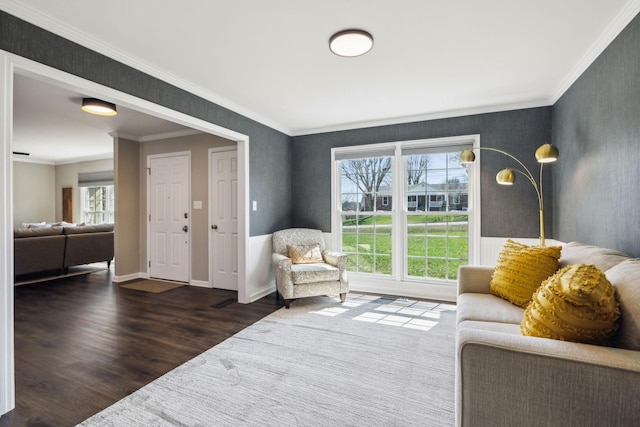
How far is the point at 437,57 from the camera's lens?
2.56 m

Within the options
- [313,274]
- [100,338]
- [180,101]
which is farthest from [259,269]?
[180,101]

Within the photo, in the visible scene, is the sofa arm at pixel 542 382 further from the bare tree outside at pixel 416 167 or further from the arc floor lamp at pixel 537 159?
the bare tree outside at pixel 416 167

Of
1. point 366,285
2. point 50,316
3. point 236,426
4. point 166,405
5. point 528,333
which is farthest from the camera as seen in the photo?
point 366,285

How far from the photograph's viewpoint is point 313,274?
12.2 ft

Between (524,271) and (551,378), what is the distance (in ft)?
4.05

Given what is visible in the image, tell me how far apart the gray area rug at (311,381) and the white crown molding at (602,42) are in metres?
2.62

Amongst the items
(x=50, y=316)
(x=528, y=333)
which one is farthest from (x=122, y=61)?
(x=528, y=333)

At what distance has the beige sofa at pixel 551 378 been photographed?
1043 mm

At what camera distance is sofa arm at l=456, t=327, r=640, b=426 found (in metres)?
1.04

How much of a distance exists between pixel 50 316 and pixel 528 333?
178 inches

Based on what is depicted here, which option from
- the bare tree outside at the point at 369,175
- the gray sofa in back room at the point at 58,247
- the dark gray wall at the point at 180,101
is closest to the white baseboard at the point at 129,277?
the gray sofa in back room at the point at 58,247

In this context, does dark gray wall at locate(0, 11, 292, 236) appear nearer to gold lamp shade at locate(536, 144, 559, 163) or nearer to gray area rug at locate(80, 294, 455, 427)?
gray area rug at locate(80, 294, 455, 427)

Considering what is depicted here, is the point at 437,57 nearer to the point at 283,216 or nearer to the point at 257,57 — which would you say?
the point at 257,57

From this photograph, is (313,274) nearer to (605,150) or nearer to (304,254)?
(304,254)
